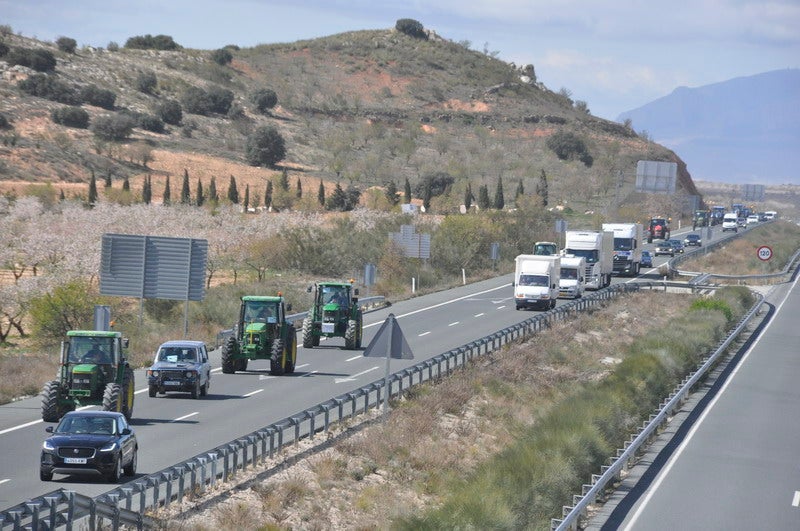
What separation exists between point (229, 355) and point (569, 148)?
134226 mm

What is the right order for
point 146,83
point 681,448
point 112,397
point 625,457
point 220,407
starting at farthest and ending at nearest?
point 146,83 < point 220,407 < point 681,448 < point 112,397 < point 625,457

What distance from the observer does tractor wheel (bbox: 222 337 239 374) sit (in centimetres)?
3434

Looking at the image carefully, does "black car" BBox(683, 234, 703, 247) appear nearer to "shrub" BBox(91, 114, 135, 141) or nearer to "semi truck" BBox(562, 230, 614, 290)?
"semi truck" BBox(562, 230, 614, 290)

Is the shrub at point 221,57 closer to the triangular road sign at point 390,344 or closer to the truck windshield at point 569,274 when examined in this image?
the truck windshield at point 569,274

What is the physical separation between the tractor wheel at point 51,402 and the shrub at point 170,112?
113 m

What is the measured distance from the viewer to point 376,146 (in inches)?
6029

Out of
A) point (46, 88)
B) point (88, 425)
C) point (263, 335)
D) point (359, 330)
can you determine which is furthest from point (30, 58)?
point (88, 425)

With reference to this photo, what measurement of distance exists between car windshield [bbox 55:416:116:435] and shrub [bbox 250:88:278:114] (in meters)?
137

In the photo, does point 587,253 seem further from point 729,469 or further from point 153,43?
point 153,43

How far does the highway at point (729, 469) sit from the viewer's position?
Result: 19.9 m

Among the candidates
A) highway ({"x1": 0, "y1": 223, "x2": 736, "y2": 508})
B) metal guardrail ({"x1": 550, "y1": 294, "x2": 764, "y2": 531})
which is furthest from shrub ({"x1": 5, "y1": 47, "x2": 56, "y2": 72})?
metal guardrail ({"x1": 550, "y1": 294, "x2": 764, "y2": 531})

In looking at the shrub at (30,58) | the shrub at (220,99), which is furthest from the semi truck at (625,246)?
the shrub at (30,58)

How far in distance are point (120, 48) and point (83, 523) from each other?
166212mm

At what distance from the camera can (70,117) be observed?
12112cm
